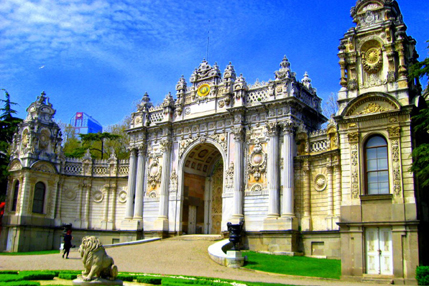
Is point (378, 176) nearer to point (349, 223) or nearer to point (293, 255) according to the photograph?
point (349, 223)

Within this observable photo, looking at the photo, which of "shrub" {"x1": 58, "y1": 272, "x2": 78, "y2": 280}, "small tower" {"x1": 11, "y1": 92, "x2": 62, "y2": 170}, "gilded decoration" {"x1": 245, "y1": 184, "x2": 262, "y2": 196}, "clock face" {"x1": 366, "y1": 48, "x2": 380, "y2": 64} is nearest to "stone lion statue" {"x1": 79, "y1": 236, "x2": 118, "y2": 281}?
"shrub" {"x1": 58, "y1": 272, "x2": 78, "y2": 280}

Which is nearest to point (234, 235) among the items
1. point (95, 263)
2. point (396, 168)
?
point (396, 168)

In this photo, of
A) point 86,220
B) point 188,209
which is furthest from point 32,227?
point 188,209

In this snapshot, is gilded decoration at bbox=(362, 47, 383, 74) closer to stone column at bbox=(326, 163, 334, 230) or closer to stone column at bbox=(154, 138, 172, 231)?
stone column at bbox=(326, 163, 334, 230)

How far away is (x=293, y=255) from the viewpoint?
89.7 feet

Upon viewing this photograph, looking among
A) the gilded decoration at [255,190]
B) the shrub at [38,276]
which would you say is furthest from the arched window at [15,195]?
the shrub at [38,276]

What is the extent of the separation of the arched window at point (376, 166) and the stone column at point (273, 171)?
9668mm

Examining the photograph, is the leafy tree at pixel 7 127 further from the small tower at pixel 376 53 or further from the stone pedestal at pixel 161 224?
the small tower at pixel 376 53

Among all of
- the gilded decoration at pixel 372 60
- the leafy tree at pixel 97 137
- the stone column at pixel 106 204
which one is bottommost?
the stone column at pixel 106 204

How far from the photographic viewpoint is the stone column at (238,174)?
31078mm

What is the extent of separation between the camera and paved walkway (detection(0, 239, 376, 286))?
64.8 feet

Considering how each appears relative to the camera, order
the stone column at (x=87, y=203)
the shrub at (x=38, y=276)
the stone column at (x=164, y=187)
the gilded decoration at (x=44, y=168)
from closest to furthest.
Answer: the shrub at (x=38, y=276) → the stone column at (x=164, y=187) → the gilded decoration at (x=44, y=168) → the stone column at (x=87, y=203)

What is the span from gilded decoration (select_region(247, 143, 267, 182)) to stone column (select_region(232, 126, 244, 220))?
2.24 ft

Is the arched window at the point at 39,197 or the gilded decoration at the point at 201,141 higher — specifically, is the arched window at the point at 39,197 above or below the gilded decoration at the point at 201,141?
below
